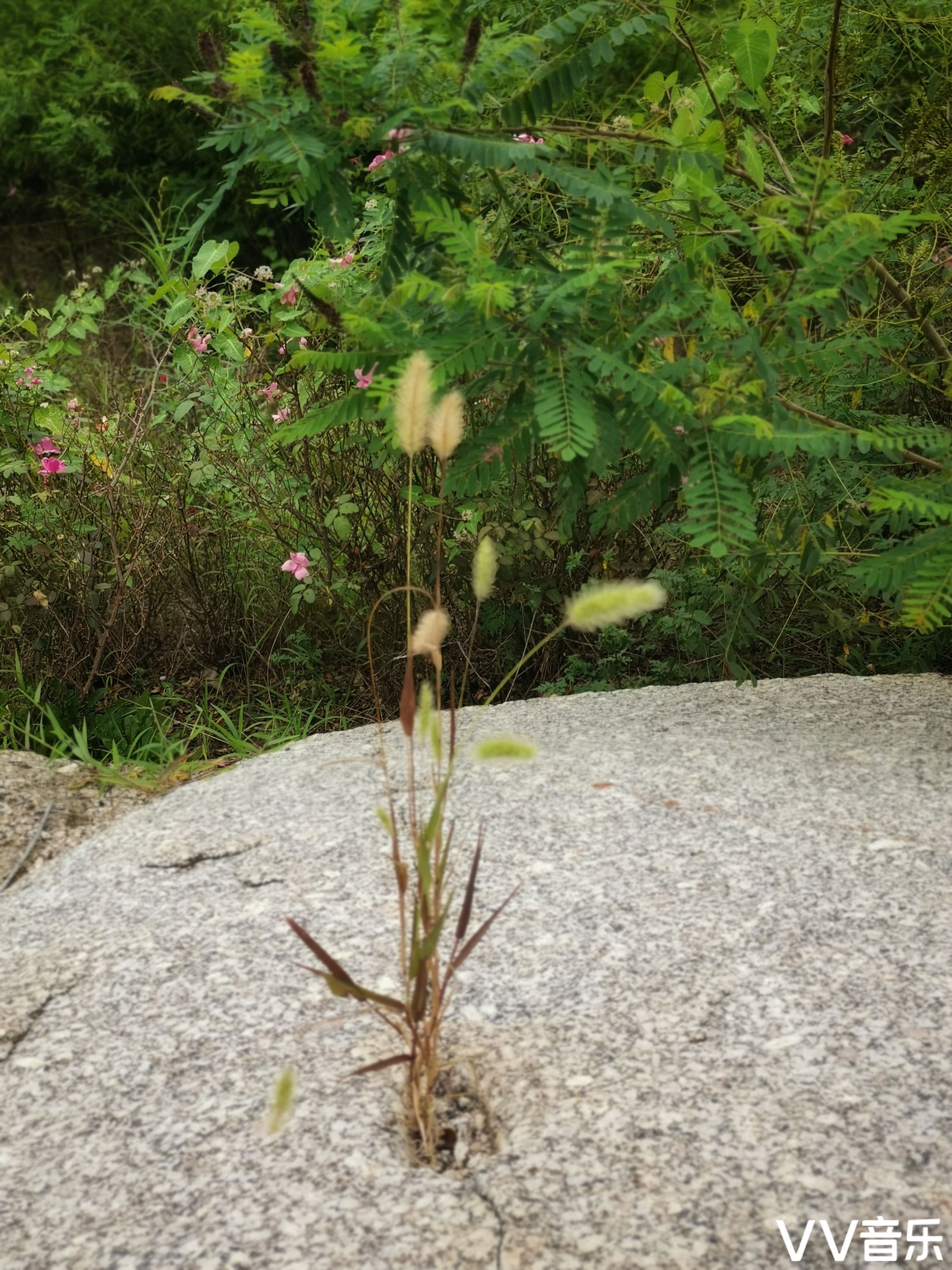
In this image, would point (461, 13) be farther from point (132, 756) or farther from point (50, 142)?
point (50, 142)

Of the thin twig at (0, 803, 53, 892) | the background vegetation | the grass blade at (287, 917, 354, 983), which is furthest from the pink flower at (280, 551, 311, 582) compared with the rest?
the grass blade at (287, 917, 354, 983)

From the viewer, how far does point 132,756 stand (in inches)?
133

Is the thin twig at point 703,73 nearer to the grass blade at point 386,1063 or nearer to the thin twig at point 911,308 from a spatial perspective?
the thin twig at point 911,308

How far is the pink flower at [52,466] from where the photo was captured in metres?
3.54

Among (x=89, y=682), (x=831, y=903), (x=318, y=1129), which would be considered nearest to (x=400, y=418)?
(x=318, y=1129)

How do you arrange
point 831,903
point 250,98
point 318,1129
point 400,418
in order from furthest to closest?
point 831,903
point 250,98
point 318,1129
point 400,418

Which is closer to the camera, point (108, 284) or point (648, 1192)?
point (648, 1192)

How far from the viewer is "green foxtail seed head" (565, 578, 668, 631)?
131 centimetres

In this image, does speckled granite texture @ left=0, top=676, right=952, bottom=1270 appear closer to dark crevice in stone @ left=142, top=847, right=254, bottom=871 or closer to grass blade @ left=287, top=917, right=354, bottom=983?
dark crevice in stone @ left=142, top=847, right=254, bottom=871

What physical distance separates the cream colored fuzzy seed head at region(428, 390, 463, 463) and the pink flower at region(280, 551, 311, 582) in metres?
1.90

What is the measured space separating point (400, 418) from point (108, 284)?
2.68 m

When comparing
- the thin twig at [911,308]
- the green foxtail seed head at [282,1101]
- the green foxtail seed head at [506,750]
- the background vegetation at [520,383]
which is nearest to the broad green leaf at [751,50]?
the background vegetation at [520,383]

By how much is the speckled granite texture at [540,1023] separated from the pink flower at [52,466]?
1.31m

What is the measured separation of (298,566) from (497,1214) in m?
2.21
